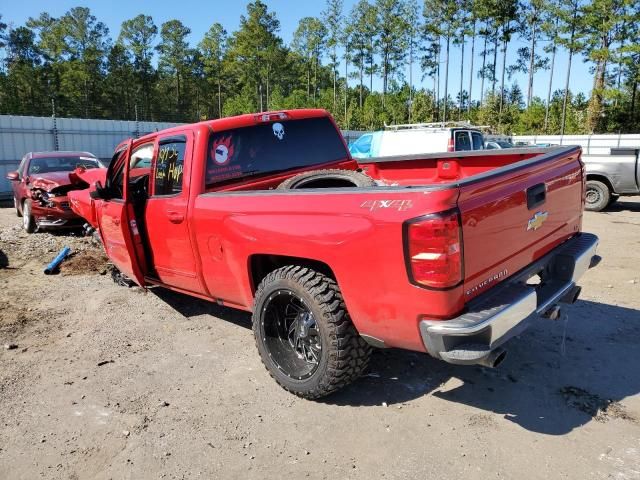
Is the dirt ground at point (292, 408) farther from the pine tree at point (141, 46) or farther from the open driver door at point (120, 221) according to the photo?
the pine tree at point (141, 46)

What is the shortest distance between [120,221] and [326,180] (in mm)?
2059

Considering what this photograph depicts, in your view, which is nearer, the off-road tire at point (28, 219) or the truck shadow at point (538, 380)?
the truck shadow at point (538, 380)

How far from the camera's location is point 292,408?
3.30 metres

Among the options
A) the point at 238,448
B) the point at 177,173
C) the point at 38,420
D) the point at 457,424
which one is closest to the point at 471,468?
the point at 457,424

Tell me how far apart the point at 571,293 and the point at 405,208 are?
1.78 m

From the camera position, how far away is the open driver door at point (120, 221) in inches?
182

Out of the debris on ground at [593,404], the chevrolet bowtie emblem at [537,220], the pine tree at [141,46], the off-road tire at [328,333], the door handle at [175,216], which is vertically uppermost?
the pine tree at [141,46]

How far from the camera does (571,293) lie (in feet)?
11.6

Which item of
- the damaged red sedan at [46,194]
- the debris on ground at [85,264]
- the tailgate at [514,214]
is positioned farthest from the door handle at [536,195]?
the damaged red sedan at [46,194]

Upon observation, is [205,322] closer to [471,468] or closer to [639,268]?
[471,468]

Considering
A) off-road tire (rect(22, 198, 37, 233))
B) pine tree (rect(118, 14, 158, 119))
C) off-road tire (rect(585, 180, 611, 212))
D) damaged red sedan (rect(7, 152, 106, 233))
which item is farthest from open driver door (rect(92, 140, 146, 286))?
pine tree (rect(118, 14, 158, 119))

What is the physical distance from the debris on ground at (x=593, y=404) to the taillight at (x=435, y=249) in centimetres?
144

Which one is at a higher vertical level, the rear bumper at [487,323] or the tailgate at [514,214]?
the tailgate at [514,214]

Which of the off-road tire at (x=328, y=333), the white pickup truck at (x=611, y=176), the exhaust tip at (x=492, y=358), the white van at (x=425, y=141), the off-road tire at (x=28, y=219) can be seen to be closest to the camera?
the exhaust tip at (x=492, y=358)
